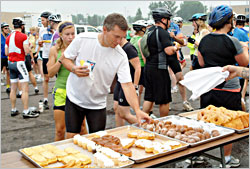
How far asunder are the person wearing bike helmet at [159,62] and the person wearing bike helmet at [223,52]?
3.48ft

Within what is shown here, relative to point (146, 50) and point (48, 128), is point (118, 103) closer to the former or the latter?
point (146, 50)

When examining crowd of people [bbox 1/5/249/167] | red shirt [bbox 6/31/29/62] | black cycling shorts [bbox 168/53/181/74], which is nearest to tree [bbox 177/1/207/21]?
red shirt [bbox 6/31/29/62]

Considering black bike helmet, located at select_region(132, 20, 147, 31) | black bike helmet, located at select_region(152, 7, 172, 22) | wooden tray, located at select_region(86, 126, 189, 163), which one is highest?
black bike helmet, located at select_region(152, 7, 172, 22)

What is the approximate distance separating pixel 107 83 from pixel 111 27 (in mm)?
683

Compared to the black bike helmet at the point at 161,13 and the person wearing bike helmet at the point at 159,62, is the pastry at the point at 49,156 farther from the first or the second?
the black bike helmet at the point at 161,13

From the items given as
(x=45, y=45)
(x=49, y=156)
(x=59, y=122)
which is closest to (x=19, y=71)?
(x=45, y=45)

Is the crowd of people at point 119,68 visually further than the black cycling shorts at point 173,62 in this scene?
No

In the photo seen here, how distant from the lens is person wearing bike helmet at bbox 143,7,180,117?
492 cm

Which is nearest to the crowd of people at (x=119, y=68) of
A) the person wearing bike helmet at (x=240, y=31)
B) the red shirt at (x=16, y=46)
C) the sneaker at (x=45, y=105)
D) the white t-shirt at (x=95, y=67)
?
the white t-shirt at (x=95, y=67)

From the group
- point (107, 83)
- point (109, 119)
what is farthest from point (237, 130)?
point (109, 119)

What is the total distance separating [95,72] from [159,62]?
2.01m

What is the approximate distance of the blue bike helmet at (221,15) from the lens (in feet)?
12.1

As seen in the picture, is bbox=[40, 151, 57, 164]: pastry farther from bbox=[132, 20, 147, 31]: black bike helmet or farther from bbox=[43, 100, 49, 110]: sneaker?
bbox=[43, 100, 49, 110]: sneaker

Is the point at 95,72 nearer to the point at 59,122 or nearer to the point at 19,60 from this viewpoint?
the point at 59,122
